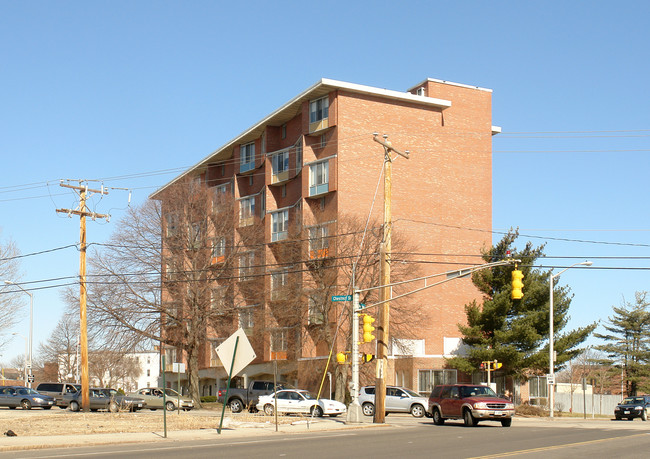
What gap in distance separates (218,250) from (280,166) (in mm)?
13012

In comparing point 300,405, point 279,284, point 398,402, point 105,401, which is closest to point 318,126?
point 279,284

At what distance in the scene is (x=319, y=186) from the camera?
62.0 meters

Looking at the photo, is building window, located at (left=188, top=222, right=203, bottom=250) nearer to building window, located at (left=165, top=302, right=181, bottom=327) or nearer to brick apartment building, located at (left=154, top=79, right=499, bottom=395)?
brick apartment building, located at (left=154, top=79, right=499, bottom=395)

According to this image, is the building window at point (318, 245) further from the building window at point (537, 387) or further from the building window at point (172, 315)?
the building window at point (537, 387)

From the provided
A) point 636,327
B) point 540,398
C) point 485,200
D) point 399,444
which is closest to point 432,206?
point 485,200

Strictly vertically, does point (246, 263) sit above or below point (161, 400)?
above

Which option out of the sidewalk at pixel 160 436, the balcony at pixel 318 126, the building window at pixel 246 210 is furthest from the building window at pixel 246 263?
the sidewalk at pixel 160 436

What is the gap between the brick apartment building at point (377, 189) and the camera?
196ft

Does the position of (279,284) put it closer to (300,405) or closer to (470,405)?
(300,405)

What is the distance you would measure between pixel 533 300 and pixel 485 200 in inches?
627

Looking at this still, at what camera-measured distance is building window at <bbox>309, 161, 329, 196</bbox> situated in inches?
2430

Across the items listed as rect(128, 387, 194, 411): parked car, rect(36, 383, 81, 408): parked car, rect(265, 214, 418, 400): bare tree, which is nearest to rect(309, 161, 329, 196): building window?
rect(265, 214, 418, 400): bare tree

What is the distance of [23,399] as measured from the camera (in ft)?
166

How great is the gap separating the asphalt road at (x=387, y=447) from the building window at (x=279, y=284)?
2814 centimetres
